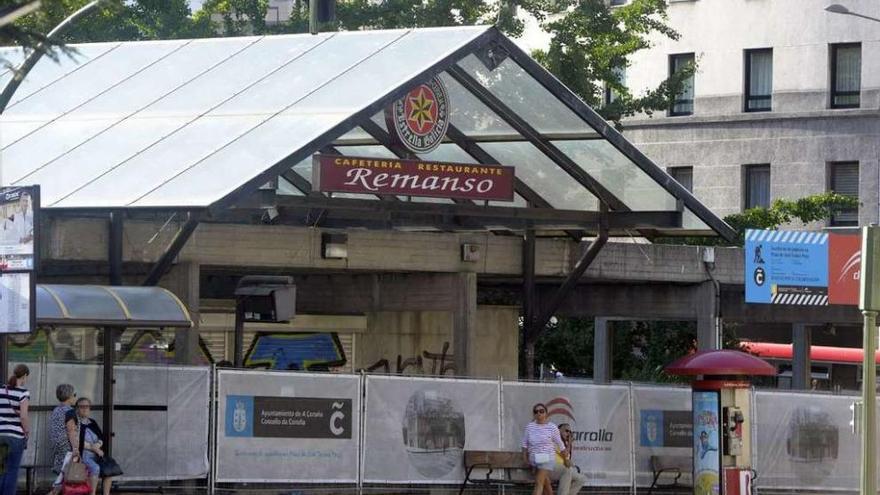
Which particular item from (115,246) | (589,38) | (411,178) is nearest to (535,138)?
(411,178)

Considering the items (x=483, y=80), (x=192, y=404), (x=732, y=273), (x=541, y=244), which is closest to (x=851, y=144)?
(x=732, y=273)

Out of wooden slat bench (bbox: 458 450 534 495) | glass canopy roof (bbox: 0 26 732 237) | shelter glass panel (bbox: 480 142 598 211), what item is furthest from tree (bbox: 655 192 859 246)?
wooden slat bench (bbox: 458 450 534 495)

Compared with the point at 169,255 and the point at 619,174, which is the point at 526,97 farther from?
the point at 169,255

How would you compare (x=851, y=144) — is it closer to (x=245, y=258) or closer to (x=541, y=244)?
(x=541, y=244)

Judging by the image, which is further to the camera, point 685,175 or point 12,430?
point 685,175

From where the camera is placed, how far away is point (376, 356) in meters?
37.0

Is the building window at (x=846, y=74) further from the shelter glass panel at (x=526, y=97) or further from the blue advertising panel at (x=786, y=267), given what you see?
the shelter glass panel at (x=526, y=97)

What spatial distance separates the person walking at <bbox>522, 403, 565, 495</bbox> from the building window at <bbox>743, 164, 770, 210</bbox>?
110ft

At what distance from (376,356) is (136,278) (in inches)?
346

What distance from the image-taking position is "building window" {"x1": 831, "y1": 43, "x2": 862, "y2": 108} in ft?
191

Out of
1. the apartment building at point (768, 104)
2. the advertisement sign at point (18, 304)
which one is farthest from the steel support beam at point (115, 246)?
the apartment building at point (768, 104)

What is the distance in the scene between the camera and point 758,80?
197 feet

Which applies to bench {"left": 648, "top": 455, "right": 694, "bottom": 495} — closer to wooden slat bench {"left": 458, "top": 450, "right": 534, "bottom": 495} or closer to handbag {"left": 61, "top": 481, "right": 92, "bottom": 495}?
wooden slat bench {"left": 458, "top": 450, "right": 534, "bottom": 495}

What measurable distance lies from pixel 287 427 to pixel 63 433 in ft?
12.2
